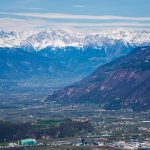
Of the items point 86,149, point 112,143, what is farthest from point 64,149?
point 112,143

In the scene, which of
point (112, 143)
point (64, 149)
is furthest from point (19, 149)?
point (112, 143)

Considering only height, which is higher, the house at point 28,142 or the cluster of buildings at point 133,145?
the house at point 28,142

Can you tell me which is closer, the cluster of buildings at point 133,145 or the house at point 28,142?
the cluster of buildings at point 133,145

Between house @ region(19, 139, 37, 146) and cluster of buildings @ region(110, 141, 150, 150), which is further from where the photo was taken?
house @ region(19, 139, 37, 146)

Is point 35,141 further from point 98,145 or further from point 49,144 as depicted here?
point 98,145

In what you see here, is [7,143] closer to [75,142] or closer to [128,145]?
[75,142]

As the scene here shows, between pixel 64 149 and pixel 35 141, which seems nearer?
pixel 64 149

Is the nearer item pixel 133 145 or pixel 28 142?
pixel 133 145

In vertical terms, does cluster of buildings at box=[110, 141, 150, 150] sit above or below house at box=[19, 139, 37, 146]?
below

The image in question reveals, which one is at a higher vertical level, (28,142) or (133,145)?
(28,142)
